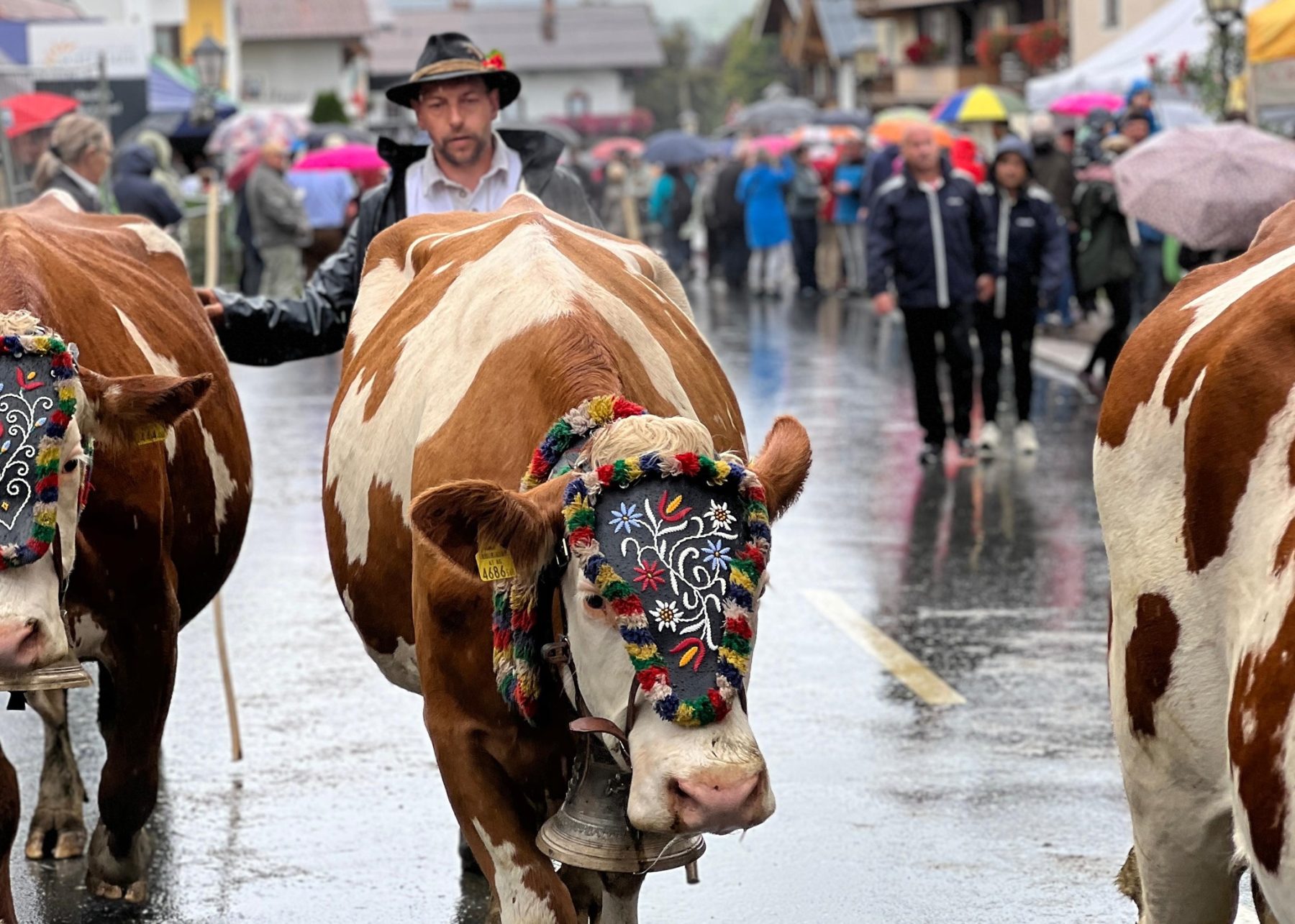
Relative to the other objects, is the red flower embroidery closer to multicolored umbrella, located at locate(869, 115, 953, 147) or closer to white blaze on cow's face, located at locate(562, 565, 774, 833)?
white blaze on cow's face, located at locate(562, 565, 774, 833)

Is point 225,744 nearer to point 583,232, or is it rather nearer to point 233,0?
point 583,232

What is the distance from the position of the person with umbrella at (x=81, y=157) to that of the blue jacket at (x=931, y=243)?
16.2 feet

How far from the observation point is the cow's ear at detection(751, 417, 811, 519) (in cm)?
399

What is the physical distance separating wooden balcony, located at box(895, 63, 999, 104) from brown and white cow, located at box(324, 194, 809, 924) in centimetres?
6102

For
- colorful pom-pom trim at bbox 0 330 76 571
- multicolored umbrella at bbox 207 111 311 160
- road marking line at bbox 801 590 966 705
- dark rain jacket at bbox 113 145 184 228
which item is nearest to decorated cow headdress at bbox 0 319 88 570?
colorful pom-pom trim at bbox 0 330 76 571

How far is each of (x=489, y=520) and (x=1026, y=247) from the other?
10920 millimetres

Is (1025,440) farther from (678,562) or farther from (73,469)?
(678,562)

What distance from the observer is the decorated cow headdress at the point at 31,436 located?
4684 mm

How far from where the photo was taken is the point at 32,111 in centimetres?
1709

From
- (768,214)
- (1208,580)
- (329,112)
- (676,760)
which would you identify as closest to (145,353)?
(676,760)

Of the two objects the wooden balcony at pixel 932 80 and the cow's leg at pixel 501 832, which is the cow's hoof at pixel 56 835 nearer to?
the cow's leg at pixel 501 832

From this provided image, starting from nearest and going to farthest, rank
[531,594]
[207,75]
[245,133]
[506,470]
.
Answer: [531,594], [506,470], [245,133], [207,75]

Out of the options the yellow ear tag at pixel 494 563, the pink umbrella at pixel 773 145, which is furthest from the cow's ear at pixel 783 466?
the pink umbrella at pixel 773 145

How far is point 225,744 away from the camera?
7355mm
